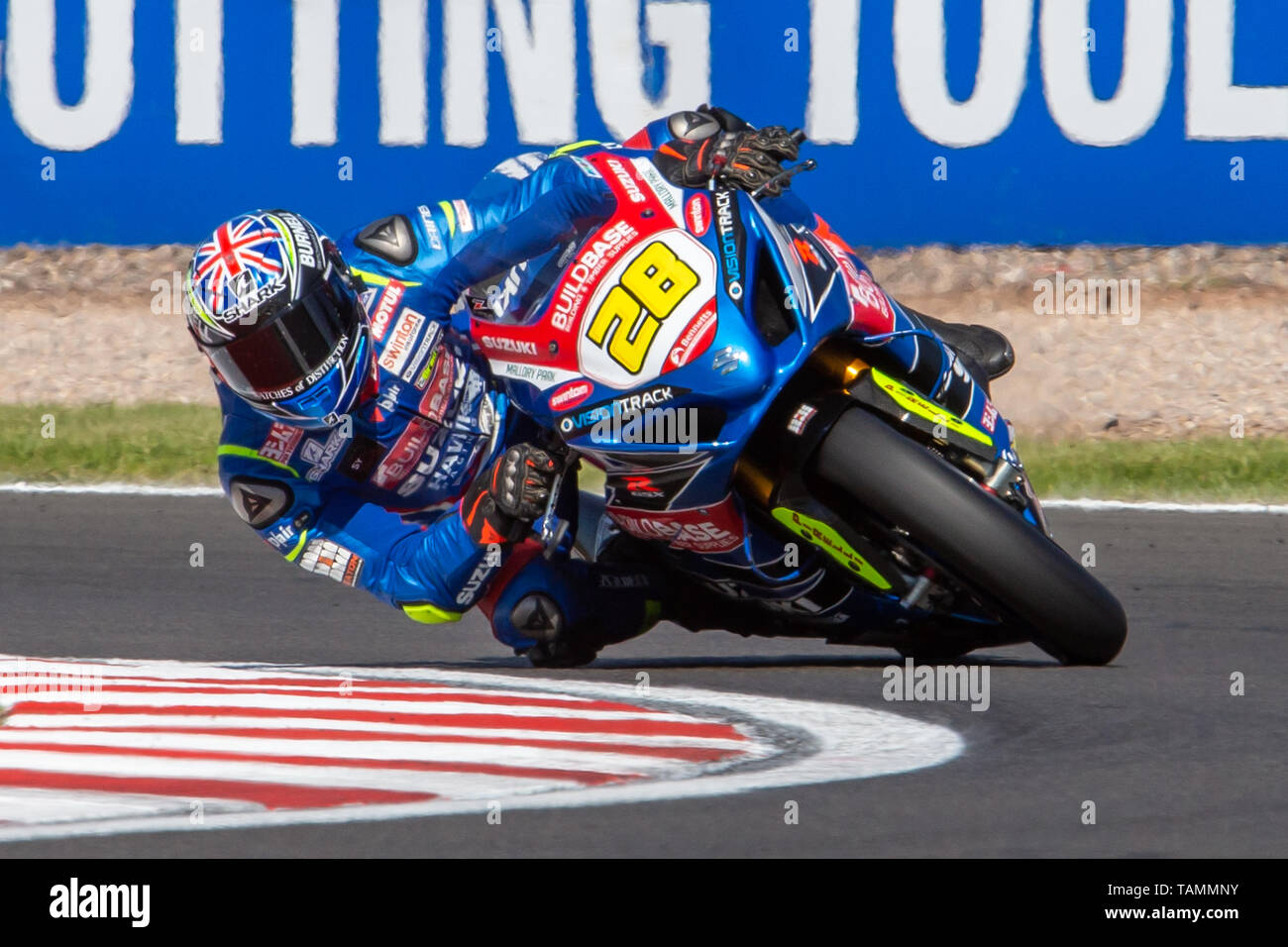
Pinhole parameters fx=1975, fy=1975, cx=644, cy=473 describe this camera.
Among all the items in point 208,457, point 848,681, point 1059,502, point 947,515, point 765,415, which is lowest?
point 848,681

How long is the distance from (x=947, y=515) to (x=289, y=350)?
1.66 m

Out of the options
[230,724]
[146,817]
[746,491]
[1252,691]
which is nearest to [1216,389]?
[1252,691]

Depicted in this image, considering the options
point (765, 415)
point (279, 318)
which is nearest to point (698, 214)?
point (765, 415)

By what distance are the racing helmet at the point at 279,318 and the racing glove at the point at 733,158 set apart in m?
0.90

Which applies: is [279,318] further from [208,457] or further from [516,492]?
[208,457]

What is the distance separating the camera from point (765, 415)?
15.6 feet

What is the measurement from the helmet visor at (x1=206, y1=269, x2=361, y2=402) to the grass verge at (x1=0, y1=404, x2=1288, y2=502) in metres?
4.65

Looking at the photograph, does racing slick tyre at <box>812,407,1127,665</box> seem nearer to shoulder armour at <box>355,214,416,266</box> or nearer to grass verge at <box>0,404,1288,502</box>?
shoulder armour at <box>355,214,416,266</box>

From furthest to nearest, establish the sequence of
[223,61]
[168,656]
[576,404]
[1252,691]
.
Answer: [223,61] → [168,656] → [1252,691] → [576,404]

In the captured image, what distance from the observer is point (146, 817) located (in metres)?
4.03

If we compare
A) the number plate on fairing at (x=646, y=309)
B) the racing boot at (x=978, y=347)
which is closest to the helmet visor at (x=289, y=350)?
the number plate on fairing at (x=646, y=309)
